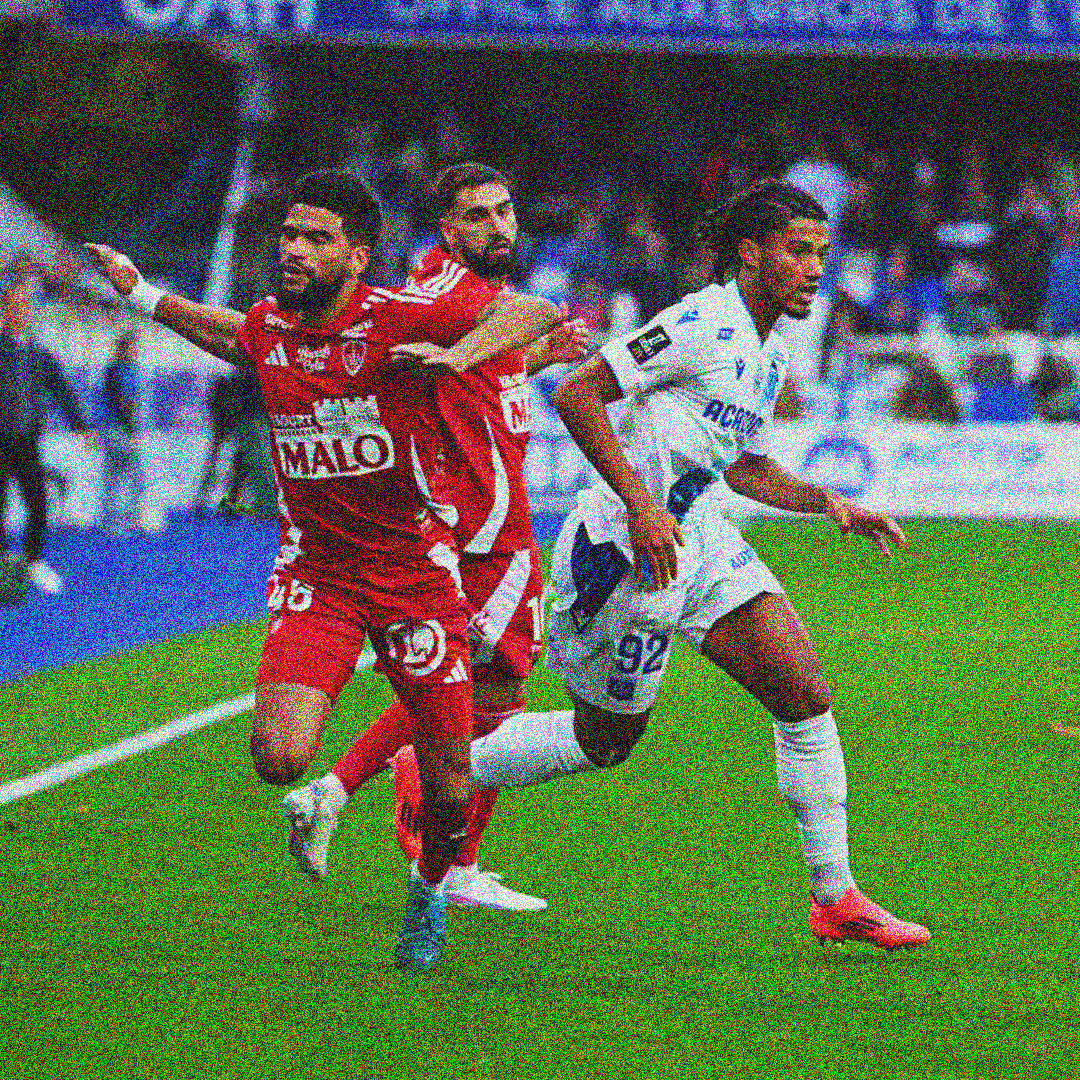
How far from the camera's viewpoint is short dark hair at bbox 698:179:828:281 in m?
6.74

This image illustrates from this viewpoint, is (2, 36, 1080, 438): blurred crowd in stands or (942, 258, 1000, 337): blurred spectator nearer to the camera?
(942, 258, 1000, 337): blurred spectator

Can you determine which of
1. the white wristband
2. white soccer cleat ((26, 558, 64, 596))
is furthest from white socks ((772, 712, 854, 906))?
white soccer cleat ((26, 558, 64, 596))

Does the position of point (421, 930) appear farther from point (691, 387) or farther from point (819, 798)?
point (691, 387)

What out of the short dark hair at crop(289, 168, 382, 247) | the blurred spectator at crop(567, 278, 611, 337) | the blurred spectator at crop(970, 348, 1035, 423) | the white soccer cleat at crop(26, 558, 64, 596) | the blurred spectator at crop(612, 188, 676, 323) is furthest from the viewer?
the blurred spectator at crop(612, 188, 676, 323)

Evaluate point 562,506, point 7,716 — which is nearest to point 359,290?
point 7,716

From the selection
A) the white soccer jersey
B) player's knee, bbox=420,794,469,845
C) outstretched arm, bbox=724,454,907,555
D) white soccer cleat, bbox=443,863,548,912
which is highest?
the white soccer jersey

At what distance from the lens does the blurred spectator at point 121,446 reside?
66.4ft

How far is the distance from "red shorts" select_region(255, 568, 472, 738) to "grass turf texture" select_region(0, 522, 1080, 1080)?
81 cm

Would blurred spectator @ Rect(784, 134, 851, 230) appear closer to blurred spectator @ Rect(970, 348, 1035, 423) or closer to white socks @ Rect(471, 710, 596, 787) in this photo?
blurred spectator @ Rect(970, 348, 1035, 423)

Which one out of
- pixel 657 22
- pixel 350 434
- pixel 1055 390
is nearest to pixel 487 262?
pixel 350 434

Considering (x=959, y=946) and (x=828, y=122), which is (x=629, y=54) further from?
(x=959, y=946)

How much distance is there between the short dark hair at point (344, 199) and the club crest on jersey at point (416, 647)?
110 cm

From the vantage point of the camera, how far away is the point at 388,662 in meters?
6.55

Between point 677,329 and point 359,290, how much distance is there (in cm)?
92
